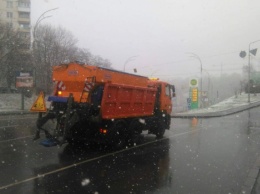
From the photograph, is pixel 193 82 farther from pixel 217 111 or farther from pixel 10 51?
pixel 10 51

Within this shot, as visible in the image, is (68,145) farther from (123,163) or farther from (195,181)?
(195,181)

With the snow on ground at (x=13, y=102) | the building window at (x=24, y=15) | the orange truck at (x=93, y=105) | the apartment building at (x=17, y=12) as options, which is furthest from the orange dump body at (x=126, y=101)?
the building window at (x=24, y=15)

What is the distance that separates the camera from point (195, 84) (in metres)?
34.4

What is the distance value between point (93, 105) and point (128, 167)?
8.86ft

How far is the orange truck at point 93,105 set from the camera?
10.9 metres

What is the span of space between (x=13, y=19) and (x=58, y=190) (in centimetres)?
8621

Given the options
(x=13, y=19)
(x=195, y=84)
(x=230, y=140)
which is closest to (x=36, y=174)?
(x=230, y=140)

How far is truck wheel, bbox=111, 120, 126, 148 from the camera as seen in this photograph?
1181 cm

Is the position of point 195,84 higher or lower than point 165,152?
higher

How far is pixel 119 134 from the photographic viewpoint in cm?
1220

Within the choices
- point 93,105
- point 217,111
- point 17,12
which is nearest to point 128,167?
point 93,105

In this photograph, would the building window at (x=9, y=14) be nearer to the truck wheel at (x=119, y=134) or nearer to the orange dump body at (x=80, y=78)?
the orange dump body at (x=80, y=78)

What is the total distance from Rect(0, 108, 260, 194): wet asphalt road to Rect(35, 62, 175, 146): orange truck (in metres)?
0.59

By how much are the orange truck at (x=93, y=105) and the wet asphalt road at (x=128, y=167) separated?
589mm
